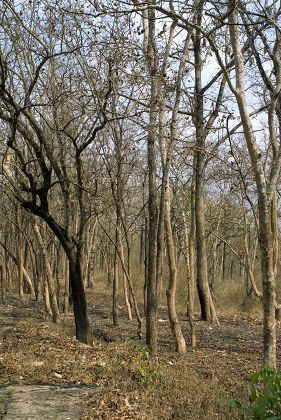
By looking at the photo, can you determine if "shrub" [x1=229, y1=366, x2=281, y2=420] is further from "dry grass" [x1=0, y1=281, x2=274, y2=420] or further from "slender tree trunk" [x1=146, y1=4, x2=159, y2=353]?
"slender tree trunk" [x1=146, y1=4, x2=159, y2=353]

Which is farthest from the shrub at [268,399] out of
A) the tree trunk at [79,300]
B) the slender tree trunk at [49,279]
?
the slender tree trunk at [49,279]

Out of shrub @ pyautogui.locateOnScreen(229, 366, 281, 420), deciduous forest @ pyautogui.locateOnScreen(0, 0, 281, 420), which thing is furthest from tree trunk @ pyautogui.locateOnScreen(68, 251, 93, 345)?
shrub @ pyautogui.locateOnScreen(229, 366, 281, 420)

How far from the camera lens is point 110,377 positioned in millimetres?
6730

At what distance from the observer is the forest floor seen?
551 centimetres

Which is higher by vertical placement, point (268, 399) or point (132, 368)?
point (268, 399)

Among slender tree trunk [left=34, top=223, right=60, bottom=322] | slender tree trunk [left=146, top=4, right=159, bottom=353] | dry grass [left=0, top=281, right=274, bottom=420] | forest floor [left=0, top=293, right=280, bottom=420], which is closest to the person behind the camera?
forest floor [left=0, top=293, right=280, bottom=420]

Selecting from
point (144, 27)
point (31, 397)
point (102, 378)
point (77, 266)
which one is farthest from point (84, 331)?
point (144, 27)

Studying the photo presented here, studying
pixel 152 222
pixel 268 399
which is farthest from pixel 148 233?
pixel 268 399

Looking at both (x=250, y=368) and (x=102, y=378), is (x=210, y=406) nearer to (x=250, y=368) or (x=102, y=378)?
(x=102, y=378)

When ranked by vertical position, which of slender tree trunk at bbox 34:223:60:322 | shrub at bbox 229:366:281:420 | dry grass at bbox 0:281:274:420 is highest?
slender tree trunk at bbox 34:223:60:322

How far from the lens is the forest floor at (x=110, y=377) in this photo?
551cm

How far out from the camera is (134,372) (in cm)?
683

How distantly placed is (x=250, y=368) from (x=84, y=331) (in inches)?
127

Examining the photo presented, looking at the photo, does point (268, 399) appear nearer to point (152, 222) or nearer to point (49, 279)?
point (152, 222)
